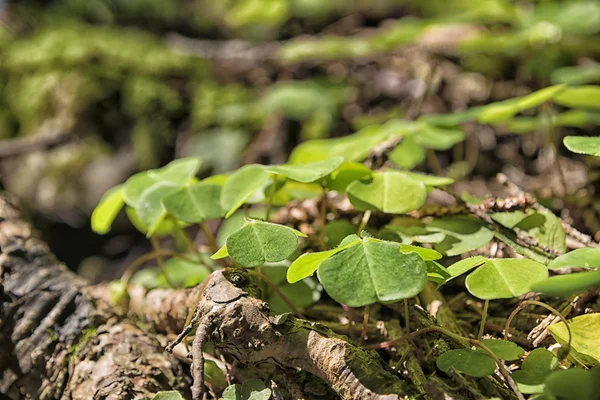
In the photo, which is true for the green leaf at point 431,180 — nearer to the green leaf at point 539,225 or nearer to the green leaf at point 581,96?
the green leaf at point 539,225

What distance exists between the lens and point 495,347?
767 mm

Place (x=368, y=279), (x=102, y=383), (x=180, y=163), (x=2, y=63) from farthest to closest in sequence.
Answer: (x=2, y=63) < (x=180, y=163) < (x=102, y=383) < (x=368, y=279)

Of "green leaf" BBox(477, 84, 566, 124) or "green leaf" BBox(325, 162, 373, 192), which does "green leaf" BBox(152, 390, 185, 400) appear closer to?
"green leaf" BBox(325, 162, 373, 192)

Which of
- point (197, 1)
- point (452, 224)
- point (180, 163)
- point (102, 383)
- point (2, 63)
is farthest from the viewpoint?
point (197, 1)

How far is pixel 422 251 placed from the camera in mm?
796

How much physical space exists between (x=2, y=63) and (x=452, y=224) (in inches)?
108

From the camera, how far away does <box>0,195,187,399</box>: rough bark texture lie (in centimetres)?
93

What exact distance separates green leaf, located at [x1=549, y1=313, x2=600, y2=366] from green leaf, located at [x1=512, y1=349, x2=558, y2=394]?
0.05 m

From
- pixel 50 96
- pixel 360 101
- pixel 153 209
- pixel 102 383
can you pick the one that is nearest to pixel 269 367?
pixel 102 383

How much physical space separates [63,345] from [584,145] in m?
1.04

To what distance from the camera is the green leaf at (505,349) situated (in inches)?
29.2

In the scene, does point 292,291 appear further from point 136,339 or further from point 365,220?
point 136,339

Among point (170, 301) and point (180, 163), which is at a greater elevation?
point (180, 163)

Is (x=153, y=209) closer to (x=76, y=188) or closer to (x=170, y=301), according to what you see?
(x=170, y=301)
